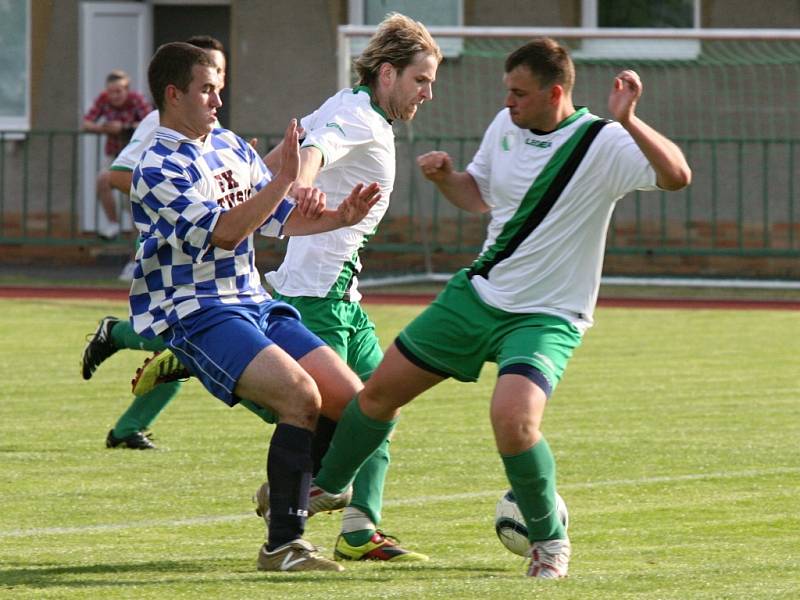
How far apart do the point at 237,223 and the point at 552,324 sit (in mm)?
1139

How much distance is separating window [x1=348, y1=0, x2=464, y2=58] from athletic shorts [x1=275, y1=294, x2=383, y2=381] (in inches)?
558

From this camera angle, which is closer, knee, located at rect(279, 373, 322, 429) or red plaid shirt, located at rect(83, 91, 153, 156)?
knee, located at rect(279, 373, 322, 429)

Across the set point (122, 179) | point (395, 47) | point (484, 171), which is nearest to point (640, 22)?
point (122, 179)

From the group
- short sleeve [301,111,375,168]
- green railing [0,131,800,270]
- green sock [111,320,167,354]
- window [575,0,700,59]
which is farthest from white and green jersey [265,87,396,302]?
window [575,0,700,59]

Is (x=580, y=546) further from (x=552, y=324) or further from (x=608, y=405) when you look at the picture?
(x=608, y=405)

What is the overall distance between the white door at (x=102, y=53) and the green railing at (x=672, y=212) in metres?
0.26

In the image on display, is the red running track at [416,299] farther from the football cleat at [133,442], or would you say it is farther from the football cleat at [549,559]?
the football cleat at [549,559]

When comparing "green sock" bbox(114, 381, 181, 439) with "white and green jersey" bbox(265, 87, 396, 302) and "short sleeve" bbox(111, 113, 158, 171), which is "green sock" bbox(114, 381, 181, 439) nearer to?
"short sleeve" bbox(111, 113, 158, 171)

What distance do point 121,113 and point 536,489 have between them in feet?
48.3

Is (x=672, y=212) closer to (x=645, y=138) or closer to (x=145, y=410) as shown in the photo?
(x=145, y=410)

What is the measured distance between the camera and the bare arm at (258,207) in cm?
629

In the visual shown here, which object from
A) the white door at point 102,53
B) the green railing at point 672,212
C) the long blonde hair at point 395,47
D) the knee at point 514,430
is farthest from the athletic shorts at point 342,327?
the white door at point 102,53

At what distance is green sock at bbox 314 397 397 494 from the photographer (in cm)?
673

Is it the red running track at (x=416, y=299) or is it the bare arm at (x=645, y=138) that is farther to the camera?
the red running track at (x=416, y=299)
